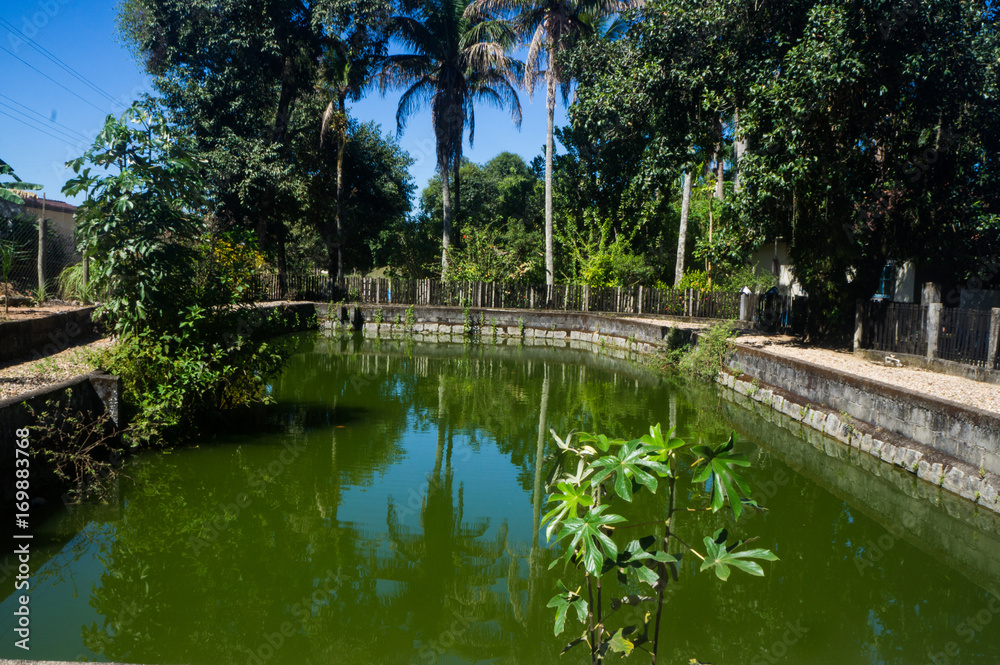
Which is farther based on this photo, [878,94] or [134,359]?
[878,94]

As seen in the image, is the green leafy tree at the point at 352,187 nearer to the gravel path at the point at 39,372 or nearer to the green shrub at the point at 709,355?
the green shrub at the point at 709,355

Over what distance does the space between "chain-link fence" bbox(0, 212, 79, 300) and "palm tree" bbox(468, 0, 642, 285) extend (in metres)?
15.6

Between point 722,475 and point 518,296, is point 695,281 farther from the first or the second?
point 722,475

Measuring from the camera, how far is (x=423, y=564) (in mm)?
4961

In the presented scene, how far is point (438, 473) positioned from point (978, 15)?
1221 cm

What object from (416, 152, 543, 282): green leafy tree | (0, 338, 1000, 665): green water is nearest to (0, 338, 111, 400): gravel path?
(0, 338, 1000, 665): green water

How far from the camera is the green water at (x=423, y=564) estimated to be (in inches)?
154

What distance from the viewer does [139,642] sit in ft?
12.4

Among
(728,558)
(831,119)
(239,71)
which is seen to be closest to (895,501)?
(728,558)

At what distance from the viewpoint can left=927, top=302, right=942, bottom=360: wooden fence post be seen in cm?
1057

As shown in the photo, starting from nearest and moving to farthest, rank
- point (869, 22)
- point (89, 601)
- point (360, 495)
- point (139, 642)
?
point (139, 642)
point (89, 601)
point (360, 495)
point (869, 22)

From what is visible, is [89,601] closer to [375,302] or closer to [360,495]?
[360,495]

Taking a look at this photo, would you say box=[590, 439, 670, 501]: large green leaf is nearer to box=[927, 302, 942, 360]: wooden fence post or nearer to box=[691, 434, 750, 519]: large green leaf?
box=[691, 434, 750, 519]: large green leaf

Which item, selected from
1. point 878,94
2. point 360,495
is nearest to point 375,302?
point 878,94
